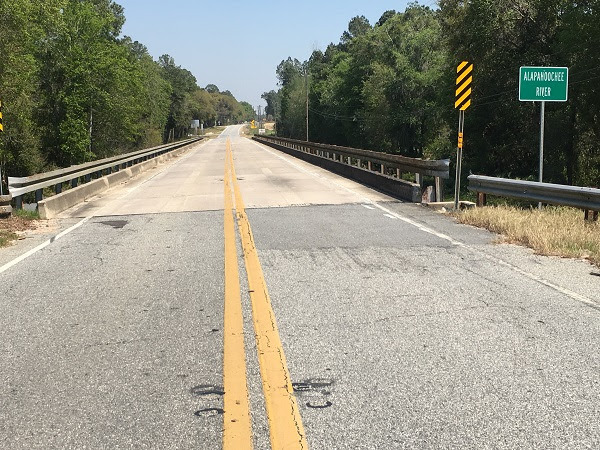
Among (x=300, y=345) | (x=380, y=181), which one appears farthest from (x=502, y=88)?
(x=300, y=345)

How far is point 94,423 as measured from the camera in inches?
133

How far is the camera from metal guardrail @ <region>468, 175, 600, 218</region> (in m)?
9.50

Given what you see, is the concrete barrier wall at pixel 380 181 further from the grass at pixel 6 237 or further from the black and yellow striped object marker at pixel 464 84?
the grass at pixel 6 237

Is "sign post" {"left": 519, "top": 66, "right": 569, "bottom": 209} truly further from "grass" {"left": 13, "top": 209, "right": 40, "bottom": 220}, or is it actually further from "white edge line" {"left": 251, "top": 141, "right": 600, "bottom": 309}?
"grass" {"left": 13, "top": 209, "right": 40, "bottom": 220}

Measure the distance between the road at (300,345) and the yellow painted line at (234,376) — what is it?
2cm

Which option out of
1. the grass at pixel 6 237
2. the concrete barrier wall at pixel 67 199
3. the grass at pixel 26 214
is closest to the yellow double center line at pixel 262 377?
the grass at pixel 6 237

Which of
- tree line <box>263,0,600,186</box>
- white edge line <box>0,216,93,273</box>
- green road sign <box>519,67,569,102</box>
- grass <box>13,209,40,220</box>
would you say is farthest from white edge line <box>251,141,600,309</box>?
tree line <box>263,0,600,186</box>

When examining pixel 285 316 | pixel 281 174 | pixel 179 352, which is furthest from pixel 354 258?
pixel 281 174

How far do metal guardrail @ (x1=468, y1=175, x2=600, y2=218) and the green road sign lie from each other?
6.04 ft

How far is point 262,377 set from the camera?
397 cm

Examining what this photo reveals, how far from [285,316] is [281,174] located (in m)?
18.8

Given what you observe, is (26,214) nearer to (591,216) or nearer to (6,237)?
(6,237)

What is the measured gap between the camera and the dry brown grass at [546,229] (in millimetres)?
8289

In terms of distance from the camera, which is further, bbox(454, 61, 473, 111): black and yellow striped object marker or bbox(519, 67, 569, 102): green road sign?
bbox(454, 61, 473, 111): black and yellow striped object marker
